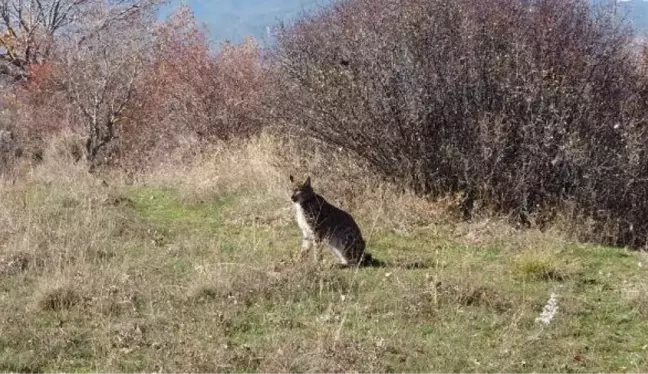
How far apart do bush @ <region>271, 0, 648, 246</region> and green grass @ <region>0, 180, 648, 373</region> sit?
135cm

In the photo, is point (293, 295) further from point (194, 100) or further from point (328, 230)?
point (194, 100)

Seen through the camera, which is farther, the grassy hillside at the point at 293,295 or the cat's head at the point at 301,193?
the cat's head at the point at 301,193

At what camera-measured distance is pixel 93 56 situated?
51.8 ft

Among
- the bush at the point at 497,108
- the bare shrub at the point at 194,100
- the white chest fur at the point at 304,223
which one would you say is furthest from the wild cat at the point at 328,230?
the bare shrub at the point at 194,100

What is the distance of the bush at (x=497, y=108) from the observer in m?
10.1

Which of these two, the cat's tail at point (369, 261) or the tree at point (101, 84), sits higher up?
the tree at point (101, 84)

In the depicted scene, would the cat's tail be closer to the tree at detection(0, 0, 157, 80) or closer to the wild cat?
the wild cat

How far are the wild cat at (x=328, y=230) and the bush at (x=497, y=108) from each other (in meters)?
2.86

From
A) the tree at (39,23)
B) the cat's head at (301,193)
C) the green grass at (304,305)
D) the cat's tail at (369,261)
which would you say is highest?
the tree at (39,23)

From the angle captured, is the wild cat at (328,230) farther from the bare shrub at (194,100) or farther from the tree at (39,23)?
the tree at (39,23)

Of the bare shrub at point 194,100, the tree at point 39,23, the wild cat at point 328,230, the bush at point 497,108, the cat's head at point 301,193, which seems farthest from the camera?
the tree at point 39,23

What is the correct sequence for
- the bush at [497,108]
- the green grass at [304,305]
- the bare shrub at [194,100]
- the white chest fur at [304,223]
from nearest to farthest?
1. the green grass at [304,305]
2. the white chest fur at [304,223]
3. the bush at [497,108]
4. the bare shrub at [194,100]

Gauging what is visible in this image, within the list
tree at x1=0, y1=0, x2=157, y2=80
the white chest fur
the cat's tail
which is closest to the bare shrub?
the white chest fur

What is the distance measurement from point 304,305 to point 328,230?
139 centimetres
